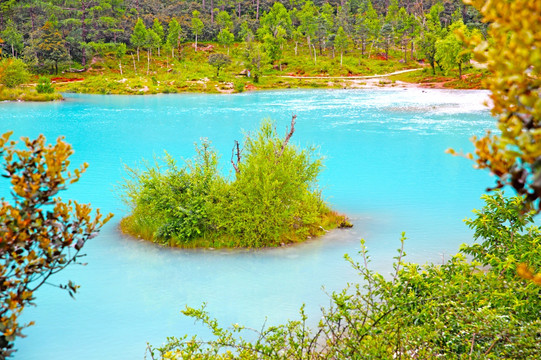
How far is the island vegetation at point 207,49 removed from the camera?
79750 millimetres

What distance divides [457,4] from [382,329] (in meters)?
145

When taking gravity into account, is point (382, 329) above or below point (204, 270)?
above

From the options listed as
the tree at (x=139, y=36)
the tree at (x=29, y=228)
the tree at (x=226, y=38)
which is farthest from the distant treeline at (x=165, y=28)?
the tree at (x=29, y=228)

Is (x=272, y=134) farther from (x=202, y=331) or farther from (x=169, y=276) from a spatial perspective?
(x=202, y=331)

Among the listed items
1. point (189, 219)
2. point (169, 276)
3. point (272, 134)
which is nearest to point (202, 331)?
point (169, 276)

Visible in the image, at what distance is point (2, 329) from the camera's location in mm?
3387

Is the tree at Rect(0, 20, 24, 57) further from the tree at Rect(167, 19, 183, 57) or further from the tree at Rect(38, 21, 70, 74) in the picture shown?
the tree at Rect(167, 19, 183, 57)

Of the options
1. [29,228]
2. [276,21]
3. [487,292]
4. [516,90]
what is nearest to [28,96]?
[487,292]

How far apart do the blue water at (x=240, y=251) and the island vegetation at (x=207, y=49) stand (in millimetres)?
30232

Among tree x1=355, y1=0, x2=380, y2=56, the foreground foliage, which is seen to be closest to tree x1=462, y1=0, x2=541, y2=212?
the foreground foliage

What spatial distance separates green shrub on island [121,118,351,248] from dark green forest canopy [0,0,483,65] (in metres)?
83.6

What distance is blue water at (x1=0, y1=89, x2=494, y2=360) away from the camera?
11.6 meters

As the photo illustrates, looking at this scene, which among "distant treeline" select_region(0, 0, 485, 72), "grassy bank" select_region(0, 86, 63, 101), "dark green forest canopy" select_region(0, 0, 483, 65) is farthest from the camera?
"dark green forest canopy" select_region(0, 0, 483, 65)

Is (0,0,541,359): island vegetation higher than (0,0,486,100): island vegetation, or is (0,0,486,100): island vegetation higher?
(0,0,486,100): island vegetation
